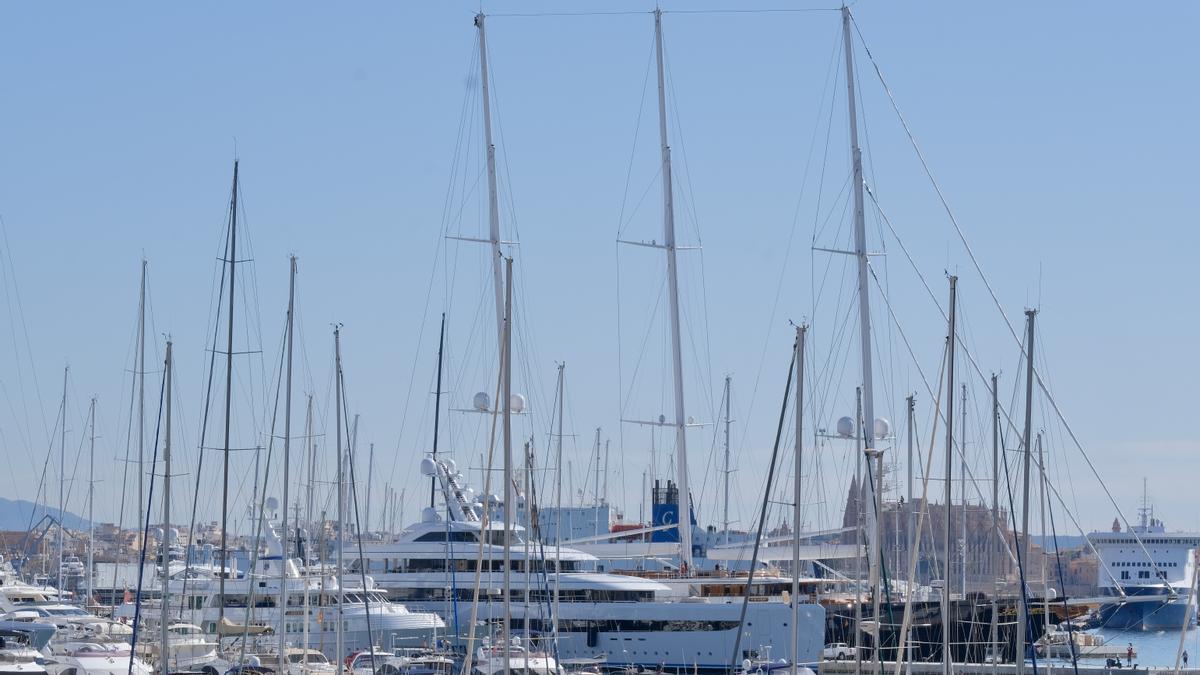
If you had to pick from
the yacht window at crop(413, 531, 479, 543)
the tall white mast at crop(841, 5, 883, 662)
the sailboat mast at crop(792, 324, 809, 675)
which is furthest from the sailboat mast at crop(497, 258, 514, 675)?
the yacht window at crop(413, 531, 479, 543)

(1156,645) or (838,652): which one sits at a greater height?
(1156,645)

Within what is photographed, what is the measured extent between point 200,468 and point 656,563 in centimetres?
3143

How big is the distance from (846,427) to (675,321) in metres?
9.85

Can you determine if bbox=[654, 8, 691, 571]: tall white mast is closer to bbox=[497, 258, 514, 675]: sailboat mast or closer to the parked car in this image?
the parked car

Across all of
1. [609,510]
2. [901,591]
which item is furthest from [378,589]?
[609,510]

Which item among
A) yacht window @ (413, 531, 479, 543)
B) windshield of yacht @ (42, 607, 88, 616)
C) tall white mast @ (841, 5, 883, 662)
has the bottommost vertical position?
windshield of yacht @ (42, 607, 88, 616)

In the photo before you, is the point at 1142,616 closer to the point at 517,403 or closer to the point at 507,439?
the point at 517,403

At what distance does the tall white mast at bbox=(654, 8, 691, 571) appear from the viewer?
53.9 metres

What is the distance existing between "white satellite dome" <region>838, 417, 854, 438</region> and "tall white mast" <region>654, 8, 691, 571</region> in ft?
26.2

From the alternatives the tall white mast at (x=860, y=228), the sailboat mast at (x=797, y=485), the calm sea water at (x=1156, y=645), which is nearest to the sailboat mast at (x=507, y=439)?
the sailboat mast at (x=797, y=485)

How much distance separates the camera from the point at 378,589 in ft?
185

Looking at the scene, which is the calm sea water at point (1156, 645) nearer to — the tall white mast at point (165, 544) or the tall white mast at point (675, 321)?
the tall white mast at point (675, 321)

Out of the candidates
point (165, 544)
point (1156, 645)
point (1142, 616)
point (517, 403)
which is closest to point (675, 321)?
point (517, 403)

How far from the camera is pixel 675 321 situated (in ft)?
181
